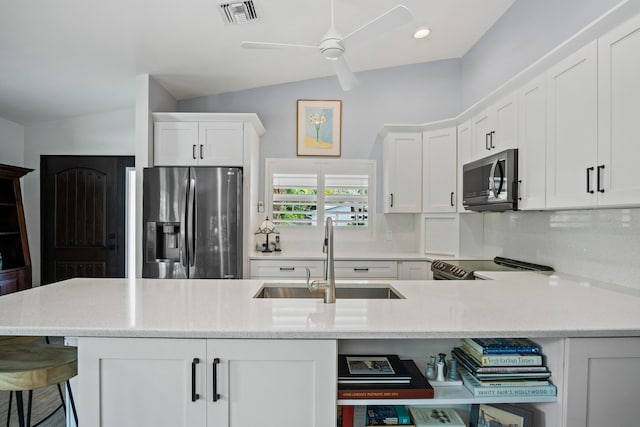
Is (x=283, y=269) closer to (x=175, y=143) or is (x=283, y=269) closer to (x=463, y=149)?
(x=175, y=143)

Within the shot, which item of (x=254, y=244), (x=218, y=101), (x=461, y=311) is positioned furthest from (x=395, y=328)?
(x=218, y=101)

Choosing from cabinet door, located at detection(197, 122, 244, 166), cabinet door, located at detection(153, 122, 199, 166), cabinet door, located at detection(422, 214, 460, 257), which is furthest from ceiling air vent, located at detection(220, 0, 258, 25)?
cabinet door, located at detection(422, 214, 460, 257)

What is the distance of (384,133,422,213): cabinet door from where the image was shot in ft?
12.6

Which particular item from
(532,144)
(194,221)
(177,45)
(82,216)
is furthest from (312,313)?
(82,216)

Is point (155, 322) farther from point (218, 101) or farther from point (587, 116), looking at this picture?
point (218, 101)

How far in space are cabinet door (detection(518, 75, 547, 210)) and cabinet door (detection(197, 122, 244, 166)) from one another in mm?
2463

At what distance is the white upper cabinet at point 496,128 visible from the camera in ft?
8.41

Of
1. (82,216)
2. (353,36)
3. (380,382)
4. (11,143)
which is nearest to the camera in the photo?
(380,382)

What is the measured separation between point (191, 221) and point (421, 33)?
111 inches

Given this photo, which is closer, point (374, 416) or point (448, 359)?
point (374, 416)

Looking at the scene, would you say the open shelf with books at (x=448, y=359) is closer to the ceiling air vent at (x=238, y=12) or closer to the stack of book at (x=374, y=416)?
the stack of book at (x=374, y=416)

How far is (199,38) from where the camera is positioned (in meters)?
2.90

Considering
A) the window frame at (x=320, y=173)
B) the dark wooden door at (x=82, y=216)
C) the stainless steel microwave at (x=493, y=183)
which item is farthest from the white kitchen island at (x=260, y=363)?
the dark wooden door at (x=82, y=216)

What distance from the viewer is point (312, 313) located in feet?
4.58
